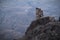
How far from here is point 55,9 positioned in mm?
7449

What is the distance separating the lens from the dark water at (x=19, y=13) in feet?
24.1

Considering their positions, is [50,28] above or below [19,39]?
above

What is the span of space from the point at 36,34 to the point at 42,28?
317mm

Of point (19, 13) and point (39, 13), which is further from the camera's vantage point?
point (19, 13)

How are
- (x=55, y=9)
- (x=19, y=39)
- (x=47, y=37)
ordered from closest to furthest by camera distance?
1. (x=47, y=37)
2. (x=19, y=39)
3. (x=55, y=9)

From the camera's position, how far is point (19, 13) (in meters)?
7.61

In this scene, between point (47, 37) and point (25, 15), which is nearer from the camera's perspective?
Answer: point (47, 37)

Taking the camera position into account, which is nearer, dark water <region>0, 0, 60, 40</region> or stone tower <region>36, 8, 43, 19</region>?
stone tower <region>36, 8, 43, 19</region>

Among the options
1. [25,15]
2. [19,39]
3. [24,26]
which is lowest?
[19,39]

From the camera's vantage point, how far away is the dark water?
7.34m

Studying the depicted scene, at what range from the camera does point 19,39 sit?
7.00m

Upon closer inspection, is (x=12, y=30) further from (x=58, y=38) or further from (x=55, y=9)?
(x=58, y=38)

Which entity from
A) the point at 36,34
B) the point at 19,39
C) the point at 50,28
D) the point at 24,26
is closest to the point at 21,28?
the point at 24,26

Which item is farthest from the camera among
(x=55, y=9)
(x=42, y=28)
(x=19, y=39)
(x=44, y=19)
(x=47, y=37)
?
(x=55, y=9)
